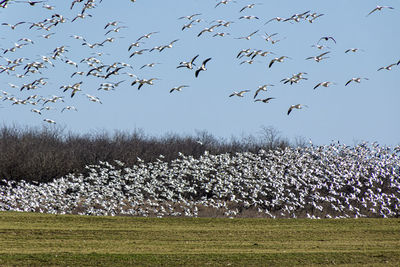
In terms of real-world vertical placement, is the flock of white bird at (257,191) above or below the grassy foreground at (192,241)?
below

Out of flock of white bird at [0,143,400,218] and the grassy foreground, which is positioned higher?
the grassy foreground

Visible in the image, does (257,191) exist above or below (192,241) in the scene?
below

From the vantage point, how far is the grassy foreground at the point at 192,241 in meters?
16.3

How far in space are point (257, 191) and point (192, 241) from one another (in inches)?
656

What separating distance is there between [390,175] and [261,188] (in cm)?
1009

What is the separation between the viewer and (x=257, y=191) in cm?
3675

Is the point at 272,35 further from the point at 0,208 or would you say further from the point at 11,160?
the point at 11,160

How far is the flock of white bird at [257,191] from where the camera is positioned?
3403cm

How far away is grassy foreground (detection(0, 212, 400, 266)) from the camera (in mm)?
16281

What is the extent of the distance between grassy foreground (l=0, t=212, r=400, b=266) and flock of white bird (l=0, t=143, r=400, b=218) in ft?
21.2

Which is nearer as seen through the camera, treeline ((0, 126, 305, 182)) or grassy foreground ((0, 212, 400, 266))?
grassy foreground ((0, 212, 400, 266))

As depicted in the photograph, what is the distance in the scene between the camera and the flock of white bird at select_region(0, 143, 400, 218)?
3403 cm

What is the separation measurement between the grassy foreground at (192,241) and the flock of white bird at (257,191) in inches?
255

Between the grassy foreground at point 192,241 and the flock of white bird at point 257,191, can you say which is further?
the flock of white bird at point 257,191
